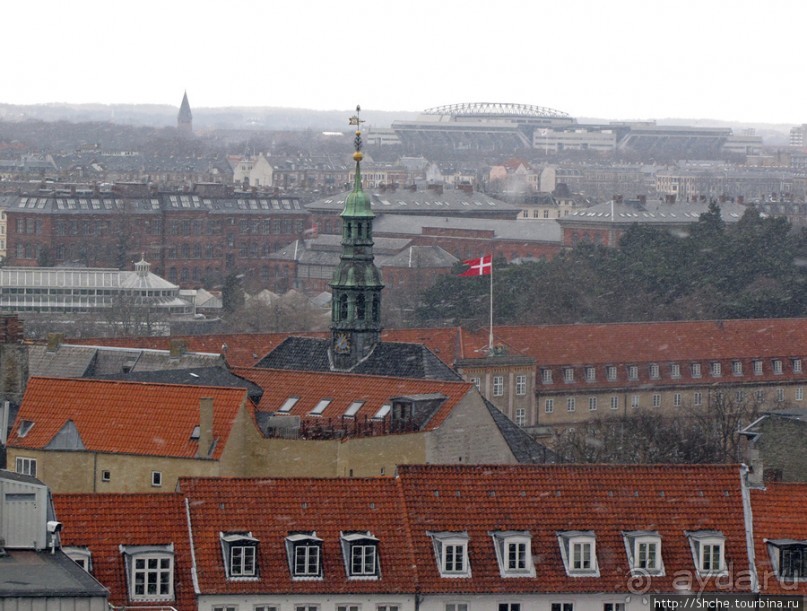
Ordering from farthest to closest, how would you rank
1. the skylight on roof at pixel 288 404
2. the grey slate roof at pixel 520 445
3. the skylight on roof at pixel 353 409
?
the skylight on roof at pixel 288 404 < the grey slate roof at pixel 520 445 < the skylight on roof at pixel 353 409

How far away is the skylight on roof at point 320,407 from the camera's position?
68.4 m

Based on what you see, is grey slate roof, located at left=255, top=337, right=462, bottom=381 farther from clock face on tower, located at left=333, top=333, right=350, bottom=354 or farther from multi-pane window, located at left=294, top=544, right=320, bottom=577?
multi-pane window, located at left=294, top=544, right=320, bottom=577

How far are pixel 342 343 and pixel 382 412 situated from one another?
13933 millimetres

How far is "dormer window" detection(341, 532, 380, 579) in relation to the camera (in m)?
45.8

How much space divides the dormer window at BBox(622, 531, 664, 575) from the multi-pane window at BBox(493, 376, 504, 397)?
56815 millimetres

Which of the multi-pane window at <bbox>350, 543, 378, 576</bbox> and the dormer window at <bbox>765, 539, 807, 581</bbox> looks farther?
the dormer window at <bbox>765, 539, 807, 581</bbox>

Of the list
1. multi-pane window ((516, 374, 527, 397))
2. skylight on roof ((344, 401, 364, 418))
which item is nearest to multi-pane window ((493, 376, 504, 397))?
multi-pane window ((516, 374, 527, 397))

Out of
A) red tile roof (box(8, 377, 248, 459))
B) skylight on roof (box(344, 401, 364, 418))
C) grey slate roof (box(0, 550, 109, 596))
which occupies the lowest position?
skylight on roof (box(344, 401, 364, 418))

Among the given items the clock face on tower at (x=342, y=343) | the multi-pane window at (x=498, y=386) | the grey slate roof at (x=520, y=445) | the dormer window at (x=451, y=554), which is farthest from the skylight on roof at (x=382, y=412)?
the multi-pane window at (x=498, y=386)

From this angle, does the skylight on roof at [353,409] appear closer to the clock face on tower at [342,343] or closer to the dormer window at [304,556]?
the clock face on tower at [342,343]

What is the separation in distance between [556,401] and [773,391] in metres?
9.47

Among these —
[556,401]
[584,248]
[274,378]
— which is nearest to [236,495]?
[274,378]

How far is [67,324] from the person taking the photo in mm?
138875

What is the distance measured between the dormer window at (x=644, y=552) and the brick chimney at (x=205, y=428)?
14.3 metres
